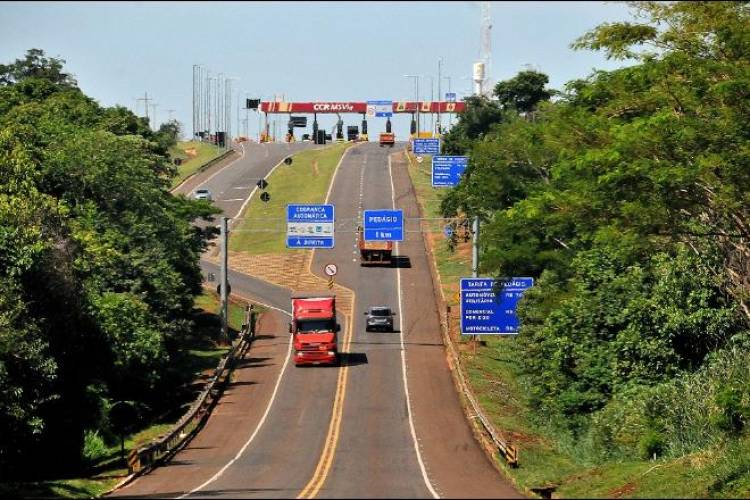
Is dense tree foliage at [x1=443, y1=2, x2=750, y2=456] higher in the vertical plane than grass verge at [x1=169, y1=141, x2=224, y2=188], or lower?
lower

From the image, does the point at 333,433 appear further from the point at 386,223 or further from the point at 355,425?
the point at 386,223

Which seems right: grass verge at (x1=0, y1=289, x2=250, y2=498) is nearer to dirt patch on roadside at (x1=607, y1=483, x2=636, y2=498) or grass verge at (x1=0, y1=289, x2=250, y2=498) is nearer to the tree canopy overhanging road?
the tree canopy overhanging road

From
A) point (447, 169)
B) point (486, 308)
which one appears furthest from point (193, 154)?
point (486, 308)

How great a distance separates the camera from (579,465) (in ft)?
147

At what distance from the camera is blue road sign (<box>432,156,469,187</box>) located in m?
101

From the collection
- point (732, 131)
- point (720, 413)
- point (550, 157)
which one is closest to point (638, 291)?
point (720, 413)

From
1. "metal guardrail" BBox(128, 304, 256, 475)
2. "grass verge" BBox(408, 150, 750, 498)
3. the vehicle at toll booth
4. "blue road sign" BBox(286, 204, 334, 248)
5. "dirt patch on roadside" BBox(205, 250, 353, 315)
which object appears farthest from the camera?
the vehicle at toll booth

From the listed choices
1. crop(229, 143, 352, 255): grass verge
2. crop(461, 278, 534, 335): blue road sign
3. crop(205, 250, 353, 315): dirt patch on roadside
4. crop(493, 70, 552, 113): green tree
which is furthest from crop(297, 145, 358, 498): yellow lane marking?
crop(493, 70, 552, 113): green tree

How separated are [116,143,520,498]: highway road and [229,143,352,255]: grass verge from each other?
960 cm

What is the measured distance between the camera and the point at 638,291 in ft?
167

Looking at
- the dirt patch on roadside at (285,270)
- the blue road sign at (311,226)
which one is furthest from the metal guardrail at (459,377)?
the blue road sign at (311,226)

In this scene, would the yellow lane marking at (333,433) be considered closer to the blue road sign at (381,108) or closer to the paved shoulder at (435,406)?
the paved shoulder at (435,406)

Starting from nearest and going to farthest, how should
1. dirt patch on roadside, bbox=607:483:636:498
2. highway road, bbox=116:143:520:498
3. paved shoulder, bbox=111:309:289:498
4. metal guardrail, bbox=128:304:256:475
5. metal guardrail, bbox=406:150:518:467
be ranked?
dirt patch on roadside, bbox=607:483:636:498, highway road, bbox=116:143:520:498, paved shoulder, bbox=111:309:289:498, metal guardrail, bbox=128:304:256:475, metal guardrail, bbox=406:150:518:467

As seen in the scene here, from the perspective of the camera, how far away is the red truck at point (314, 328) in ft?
222
